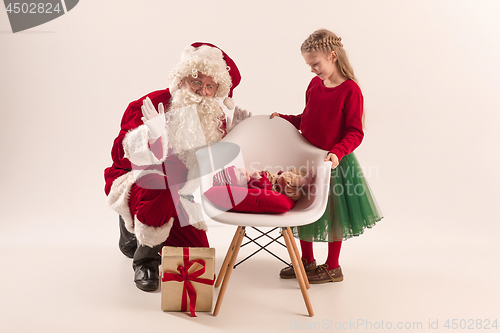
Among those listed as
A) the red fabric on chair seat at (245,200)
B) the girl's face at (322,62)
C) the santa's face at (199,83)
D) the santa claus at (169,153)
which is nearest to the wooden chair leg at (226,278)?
the red fabric on chair seat at (245,200)

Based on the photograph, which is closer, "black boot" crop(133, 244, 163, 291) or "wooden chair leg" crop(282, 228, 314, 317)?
"wooden chair leg" crop(282, 228, 314, 317)

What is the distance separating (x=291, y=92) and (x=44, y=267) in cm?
195

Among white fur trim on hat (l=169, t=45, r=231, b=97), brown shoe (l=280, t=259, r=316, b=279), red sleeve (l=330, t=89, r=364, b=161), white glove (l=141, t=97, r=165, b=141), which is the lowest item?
brown shoe (l=280, t=259, r=316, b=279)

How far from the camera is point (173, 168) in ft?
7.94

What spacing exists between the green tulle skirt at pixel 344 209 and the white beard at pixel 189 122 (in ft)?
2.22

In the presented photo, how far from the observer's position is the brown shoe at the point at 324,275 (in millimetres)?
2467

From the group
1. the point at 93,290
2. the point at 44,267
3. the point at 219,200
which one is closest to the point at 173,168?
the point at 219,200

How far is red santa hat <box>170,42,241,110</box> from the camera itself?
2.28 m

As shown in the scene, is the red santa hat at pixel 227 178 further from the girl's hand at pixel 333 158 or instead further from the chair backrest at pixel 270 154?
the girl's hand at pixel 333 158

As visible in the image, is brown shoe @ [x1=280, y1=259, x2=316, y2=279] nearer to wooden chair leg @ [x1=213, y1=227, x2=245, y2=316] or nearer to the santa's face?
wooden chair leg @ [x1=213, y1=227, x2=245, y2=316]

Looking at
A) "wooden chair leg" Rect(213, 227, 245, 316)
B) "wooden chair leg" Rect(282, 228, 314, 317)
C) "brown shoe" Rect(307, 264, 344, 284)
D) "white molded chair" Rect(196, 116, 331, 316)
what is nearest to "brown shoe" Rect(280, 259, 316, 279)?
"brown shoe" Rect(307, 264, 344, 284)

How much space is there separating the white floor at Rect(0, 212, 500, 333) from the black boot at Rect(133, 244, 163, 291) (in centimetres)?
5

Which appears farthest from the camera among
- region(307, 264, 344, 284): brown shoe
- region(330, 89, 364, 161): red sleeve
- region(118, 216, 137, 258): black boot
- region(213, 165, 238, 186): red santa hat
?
region(118, 216, 137, 258): black boot

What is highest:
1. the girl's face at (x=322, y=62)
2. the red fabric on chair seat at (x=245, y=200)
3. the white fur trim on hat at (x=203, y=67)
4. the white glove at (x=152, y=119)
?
the white fur trim on hat at (x=203, y=67)
